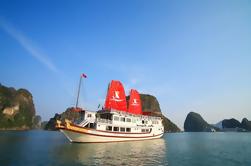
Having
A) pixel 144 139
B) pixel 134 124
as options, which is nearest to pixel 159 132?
pixel 144 139

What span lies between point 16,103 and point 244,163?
187797 mm

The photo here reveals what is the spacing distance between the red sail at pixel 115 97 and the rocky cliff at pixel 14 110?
145 meters

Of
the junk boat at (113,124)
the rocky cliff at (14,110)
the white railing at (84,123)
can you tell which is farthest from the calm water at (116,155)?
the rocky cliff at (14,110)

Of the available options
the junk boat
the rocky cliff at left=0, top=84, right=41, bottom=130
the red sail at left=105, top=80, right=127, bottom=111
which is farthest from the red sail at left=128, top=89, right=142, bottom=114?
the rocky cliff at left=0, top=84, right=41, bottom=130

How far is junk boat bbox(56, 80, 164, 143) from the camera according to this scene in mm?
37531

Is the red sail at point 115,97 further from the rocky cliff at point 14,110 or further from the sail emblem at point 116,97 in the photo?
the rocky cliff at point 14,110

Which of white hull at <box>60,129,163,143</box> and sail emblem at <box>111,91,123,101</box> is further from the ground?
sail emblem at <box>111,91,123,101</box>

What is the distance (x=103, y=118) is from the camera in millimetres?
43656

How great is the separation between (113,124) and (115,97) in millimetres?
7446

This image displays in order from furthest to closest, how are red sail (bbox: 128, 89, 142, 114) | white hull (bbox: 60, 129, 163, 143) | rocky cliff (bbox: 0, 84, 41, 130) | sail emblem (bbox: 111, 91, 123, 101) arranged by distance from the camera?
rocky cliff (bbox: 0, 84, 41, 130)
red sail (bbox: 128, 89, 142, 114)
sail emblem (bbox: 111, 91, 123, 101)
white hull (bbox: 60, 129, 163, 143)

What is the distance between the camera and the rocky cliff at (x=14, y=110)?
6460 inches

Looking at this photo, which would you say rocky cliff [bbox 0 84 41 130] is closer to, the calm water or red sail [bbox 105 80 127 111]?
red sail [bbox 105 80 127 111]

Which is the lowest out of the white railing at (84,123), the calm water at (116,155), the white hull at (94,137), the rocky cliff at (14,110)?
the calm water at (116,155)

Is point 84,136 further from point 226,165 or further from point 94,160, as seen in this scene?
point 226,165
